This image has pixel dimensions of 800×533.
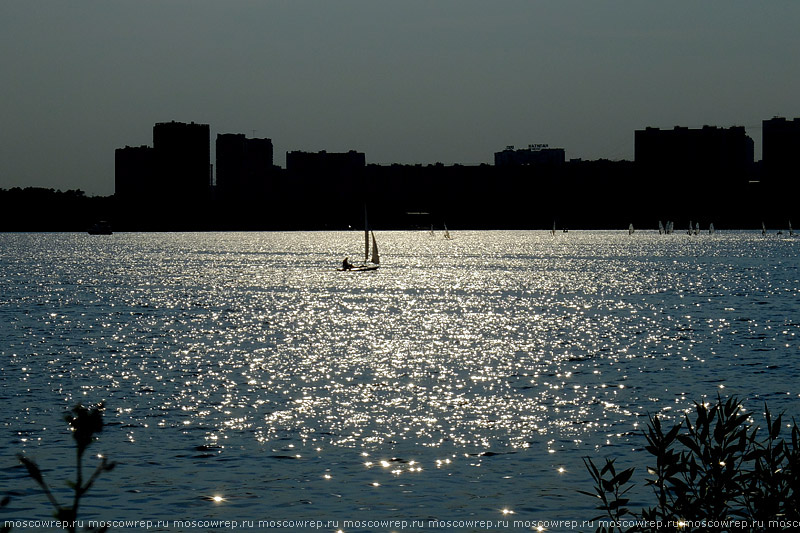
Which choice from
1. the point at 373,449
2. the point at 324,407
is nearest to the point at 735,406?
the point at 373,449

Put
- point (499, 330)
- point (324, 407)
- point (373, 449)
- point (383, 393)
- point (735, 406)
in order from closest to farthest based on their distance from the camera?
point (735, 406) → point (373, 449) → point (324, 407) → point (383, 393) → point (499, 330)

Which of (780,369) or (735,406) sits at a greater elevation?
(735,406)

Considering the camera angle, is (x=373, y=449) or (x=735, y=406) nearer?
(x=735, y=406)

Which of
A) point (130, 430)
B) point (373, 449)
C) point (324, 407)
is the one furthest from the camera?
point (324, 407)

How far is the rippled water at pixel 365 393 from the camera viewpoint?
28.0m

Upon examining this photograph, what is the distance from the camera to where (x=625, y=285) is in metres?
151

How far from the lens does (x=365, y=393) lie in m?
47.2

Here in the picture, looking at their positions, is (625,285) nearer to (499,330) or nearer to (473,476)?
(499,330)

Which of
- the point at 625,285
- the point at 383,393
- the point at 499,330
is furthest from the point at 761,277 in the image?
the point at 383,393

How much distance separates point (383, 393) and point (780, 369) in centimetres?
2404

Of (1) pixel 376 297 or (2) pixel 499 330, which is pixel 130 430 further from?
(1) pixel 376 297

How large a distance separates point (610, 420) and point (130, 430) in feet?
59.4

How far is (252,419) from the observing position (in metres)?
39.7

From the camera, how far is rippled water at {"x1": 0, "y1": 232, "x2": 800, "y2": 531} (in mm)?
28031
